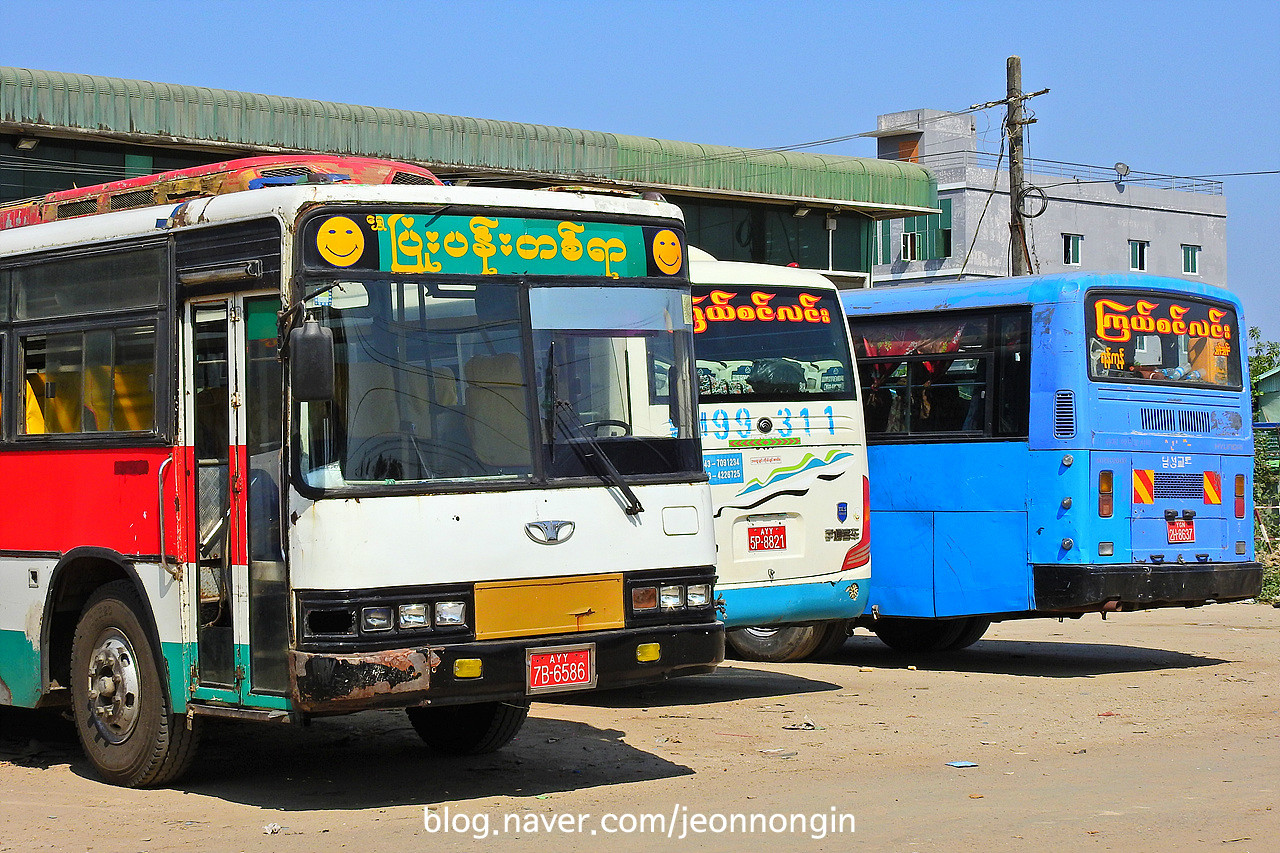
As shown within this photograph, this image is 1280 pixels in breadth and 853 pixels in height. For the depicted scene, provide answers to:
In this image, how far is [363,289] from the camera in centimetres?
789

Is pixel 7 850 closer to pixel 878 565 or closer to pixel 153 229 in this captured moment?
pixel 153 229

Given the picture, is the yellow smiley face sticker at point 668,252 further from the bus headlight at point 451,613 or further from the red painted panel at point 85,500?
the red painted panel at point 85,500

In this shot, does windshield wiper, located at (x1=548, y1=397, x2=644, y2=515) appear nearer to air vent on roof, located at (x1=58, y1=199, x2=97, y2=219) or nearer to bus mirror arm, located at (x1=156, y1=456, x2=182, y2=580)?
bus mirror arm, located at (x1=156, y1=456, x2=182, y2=580)

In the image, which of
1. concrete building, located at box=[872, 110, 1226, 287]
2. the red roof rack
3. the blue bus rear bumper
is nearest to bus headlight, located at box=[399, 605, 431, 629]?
the red roof rack

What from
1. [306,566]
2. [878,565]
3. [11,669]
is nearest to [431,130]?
[878,565]

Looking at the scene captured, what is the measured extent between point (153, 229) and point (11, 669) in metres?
2.72

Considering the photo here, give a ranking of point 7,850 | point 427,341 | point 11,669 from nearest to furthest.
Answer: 1. point 7,850
2. point 427,341
3. point 11,669

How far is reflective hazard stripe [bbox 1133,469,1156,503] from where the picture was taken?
13.8m

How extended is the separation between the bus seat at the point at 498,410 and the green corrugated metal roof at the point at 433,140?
16158mm

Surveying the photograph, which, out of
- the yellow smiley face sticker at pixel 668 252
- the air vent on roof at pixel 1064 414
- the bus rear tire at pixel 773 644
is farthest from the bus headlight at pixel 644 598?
the bus rear tire at pixel 773 644

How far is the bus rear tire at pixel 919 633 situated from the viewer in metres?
15.8

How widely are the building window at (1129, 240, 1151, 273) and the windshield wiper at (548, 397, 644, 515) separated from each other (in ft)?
171

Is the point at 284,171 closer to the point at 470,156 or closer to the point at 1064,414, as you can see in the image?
the point at 1064,414

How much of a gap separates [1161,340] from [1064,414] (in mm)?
1189
